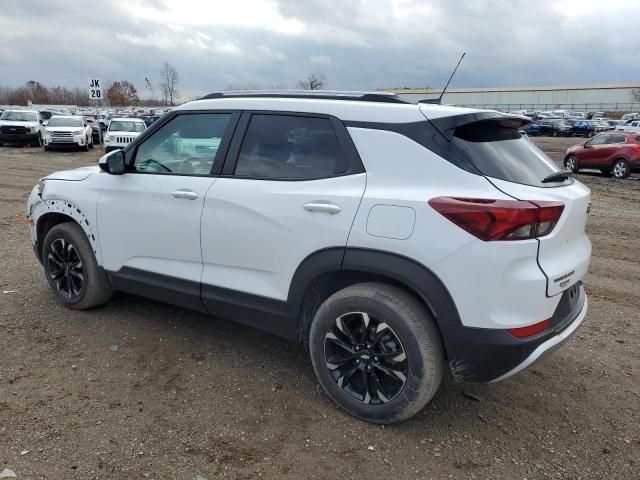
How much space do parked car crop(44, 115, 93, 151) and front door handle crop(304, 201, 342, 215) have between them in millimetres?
22011

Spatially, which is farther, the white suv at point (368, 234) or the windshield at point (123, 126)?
the windshield at point (123, 126)

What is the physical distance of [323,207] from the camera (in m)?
2.94

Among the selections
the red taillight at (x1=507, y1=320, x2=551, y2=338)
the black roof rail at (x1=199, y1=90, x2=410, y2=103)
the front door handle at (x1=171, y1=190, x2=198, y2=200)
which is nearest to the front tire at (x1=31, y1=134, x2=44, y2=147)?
the black roof rail at (x1=199, y1=90, x2=410, y2=103)

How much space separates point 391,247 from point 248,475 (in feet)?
4.50

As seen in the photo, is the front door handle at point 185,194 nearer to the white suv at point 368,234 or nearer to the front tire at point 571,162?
the white suv at point 368,234

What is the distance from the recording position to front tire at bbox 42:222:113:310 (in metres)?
4.31

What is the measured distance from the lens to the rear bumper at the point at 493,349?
2.62 meters

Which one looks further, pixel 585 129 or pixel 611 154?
pixel 585 129

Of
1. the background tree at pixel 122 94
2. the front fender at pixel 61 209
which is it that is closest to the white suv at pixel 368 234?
the front fender at pixel 61 209

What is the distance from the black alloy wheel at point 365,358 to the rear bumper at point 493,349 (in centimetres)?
29

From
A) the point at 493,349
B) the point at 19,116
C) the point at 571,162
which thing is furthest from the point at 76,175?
the point at 19,116

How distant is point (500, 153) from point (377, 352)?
1303 millimetres

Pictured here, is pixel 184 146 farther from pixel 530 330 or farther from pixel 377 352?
pixel 530 330

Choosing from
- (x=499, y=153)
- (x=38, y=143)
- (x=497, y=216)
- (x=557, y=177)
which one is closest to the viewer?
(x=497, y=216)
